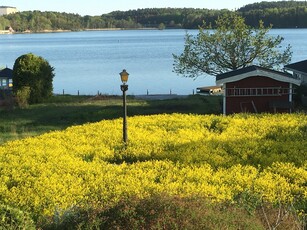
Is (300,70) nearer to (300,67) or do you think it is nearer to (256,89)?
(300,67)

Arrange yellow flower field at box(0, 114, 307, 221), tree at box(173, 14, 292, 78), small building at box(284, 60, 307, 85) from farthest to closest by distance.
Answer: tree at box(173, 14, 292, 78), small building at box(284, 60, 307, 85), yellow flower field at box(0, 114, 307, 221)

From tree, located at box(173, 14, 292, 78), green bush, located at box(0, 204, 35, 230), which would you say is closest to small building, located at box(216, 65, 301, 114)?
tree, located at box(173, 14, 292, 78)

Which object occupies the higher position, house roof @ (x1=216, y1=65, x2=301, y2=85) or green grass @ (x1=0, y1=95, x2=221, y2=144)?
house roof @ (x1=216, y1=65, x2=301, y2=85)

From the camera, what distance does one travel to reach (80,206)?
28.8 feet

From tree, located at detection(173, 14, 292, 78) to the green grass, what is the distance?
18.9ft

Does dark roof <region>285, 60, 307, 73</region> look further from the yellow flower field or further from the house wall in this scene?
the yellow flower field

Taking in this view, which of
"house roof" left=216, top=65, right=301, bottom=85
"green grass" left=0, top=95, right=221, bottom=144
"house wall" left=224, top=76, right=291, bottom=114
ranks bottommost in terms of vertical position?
"green grass" left=0, top=95, right=221, bottom=144

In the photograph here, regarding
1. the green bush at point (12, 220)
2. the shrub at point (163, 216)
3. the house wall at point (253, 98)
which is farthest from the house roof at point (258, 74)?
the green bush at point (12, 220)

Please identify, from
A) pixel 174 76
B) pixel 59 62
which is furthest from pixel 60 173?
pixel 59 62

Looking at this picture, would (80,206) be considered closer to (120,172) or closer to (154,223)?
(154,223)

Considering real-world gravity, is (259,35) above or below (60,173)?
above

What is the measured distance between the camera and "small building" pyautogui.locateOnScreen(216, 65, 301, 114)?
24703 mm

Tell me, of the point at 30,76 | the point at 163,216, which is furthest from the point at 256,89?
the point at 163,216

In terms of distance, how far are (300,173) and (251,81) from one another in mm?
13992
